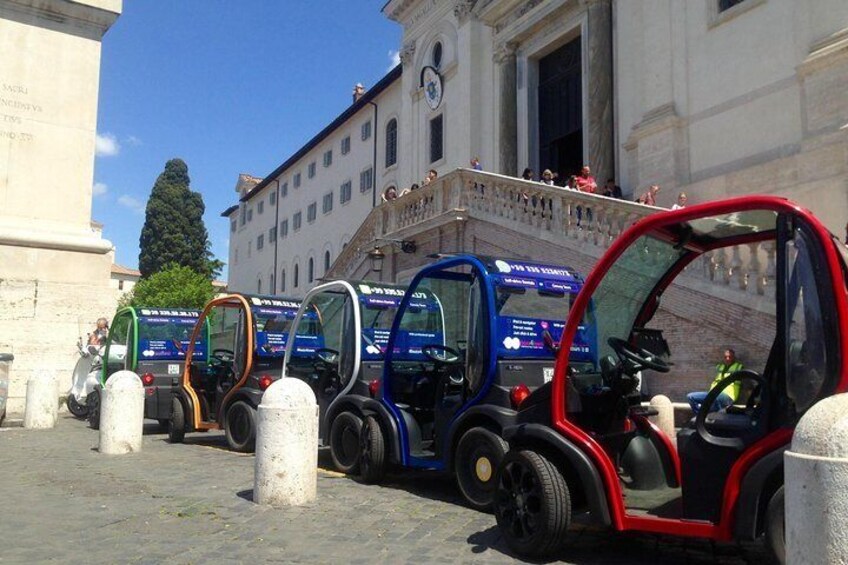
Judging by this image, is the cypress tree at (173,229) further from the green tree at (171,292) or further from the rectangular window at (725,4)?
the rectangular window at (725,4)

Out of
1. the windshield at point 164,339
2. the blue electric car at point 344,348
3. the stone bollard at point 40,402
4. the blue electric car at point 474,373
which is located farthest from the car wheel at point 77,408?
the blue electric car at point 474,373

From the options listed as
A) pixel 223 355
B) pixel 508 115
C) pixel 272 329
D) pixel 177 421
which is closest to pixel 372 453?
pixel 272 329

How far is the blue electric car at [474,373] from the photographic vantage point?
6.16 m

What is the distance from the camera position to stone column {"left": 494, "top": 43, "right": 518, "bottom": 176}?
2338 cm

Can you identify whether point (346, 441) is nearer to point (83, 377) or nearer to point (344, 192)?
point (83, 377)

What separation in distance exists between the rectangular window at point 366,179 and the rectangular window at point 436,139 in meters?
6.68

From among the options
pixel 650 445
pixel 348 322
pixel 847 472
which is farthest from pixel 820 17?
pixel 847 472

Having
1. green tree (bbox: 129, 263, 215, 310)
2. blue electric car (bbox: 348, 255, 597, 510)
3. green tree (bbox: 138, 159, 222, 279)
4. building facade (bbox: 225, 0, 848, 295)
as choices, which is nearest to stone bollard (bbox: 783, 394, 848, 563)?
blue electric car (bbox: 348, 255, 597, 510)

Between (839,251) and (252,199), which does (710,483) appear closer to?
(839,251)

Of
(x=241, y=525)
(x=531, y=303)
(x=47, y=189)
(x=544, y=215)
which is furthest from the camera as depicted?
(x=47, y=189)

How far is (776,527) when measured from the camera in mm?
3777

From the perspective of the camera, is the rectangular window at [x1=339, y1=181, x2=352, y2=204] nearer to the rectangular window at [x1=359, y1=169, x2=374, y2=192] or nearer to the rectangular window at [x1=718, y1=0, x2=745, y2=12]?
the rectangular window at [x1=359, y1=169, x2=374, y2=192]

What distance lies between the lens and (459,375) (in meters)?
7.03

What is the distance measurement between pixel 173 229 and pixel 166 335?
4011 cm
